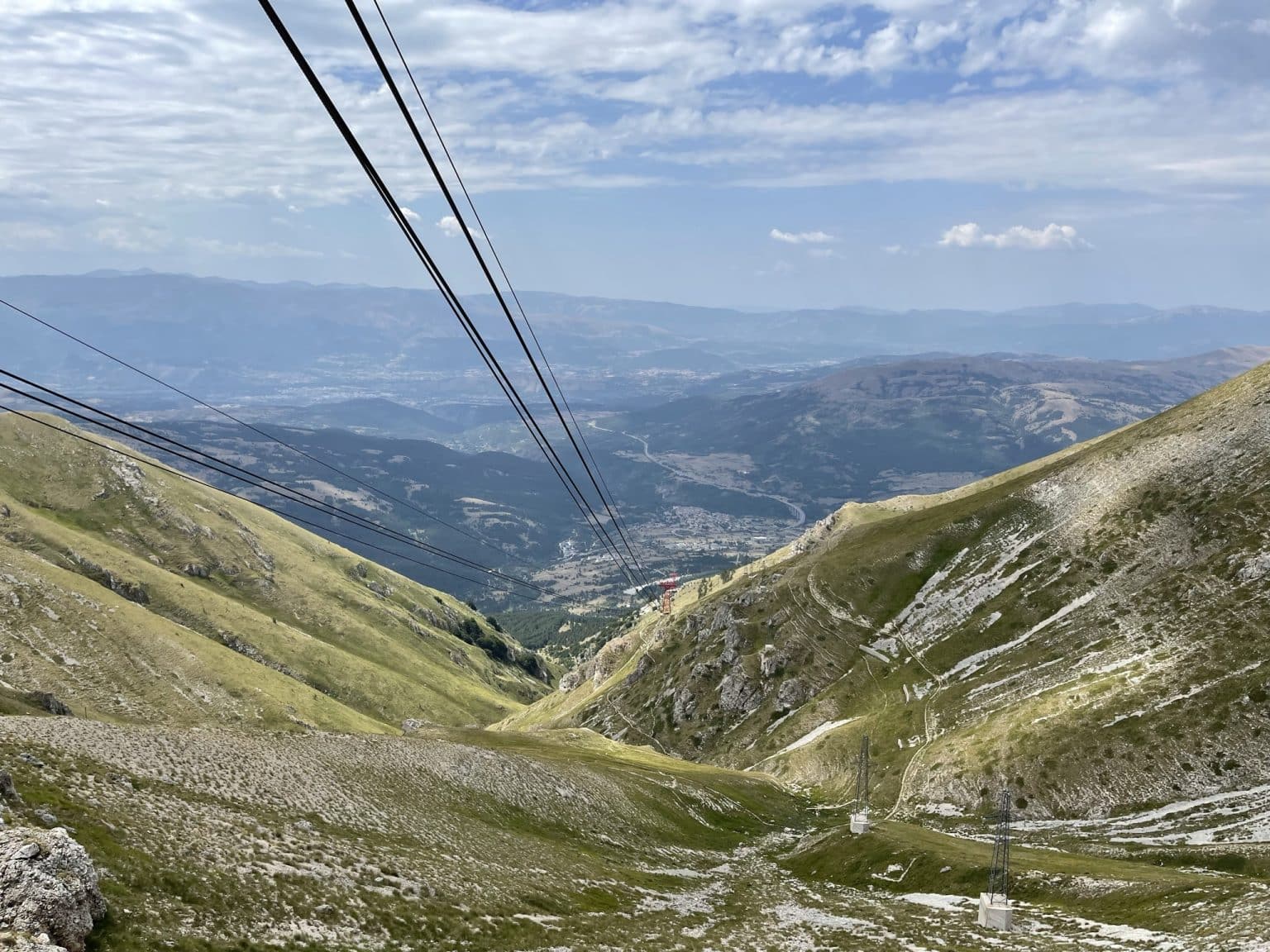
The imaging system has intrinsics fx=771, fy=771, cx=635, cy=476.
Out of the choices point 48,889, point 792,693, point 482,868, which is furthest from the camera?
point 792,693

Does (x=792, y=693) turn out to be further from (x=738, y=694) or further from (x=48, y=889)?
(x=48, y=889)

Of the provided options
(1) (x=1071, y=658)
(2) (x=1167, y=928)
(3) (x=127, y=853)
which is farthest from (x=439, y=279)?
(1) (x=1071, y=658)

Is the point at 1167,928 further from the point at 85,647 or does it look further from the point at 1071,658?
the point at 85,647

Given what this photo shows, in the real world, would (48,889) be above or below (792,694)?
above

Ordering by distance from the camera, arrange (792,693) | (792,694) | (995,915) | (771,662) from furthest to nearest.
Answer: (771,662) < (792,693) < (792,694) < (995,915)

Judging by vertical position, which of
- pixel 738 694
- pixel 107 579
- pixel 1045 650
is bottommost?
pixel 738 694

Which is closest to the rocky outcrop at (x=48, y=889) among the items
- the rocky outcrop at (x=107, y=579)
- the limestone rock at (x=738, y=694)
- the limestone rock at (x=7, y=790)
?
the limestone rock at (x=7, y=790)

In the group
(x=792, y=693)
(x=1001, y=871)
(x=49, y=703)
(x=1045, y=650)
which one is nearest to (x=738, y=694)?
(x=792, y=693)
